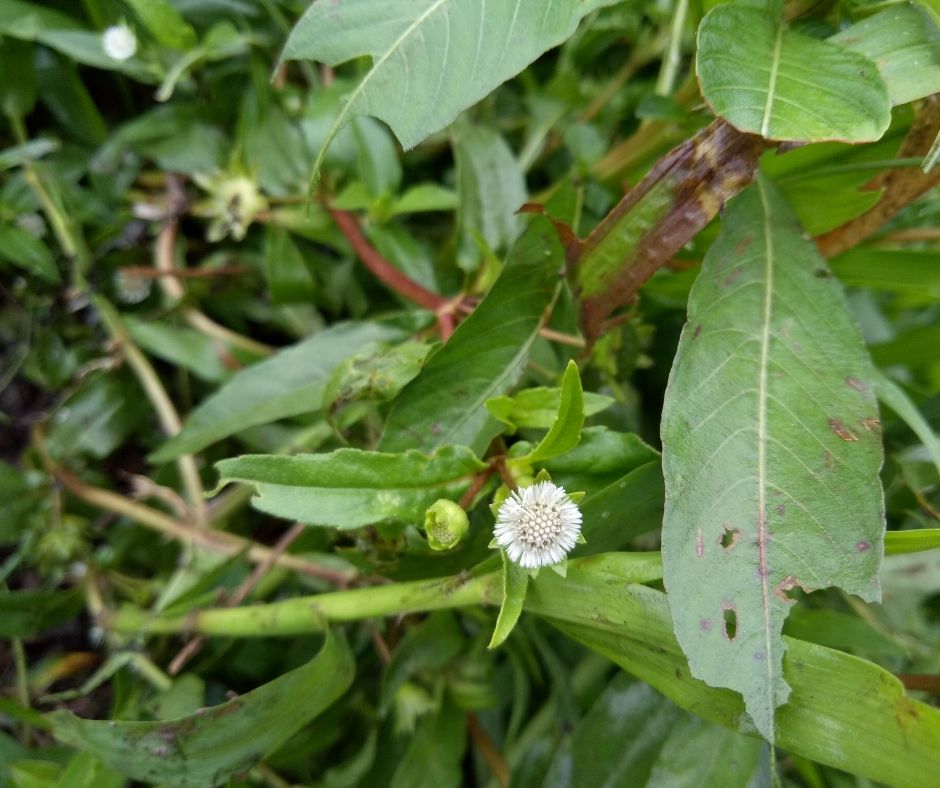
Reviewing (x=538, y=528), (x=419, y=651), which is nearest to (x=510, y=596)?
(x=538, y=528)

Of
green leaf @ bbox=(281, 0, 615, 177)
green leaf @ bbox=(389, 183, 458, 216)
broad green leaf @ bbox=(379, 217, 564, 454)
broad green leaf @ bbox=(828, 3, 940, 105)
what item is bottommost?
broad green leaf @ bbox=(379, 217, 564, 454)

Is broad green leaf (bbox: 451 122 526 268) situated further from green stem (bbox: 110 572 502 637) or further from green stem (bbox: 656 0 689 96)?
green stem (bbox: 110 572 502 637)

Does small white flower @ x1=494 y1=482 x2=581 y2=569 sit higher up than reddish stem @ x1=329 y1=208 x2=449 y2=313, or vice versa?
reddish stem @ x1=329 y1=208 x2=449 y2=313

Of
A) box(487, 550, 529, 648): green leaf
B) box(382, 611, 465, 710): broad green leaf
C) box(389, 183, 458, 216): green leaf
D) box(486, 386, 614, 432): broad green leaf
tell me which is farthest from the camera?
box(389, 183, 458, 216): green leaf

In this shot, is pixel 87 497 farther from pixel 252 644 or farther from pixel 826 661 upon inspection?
pixel 826 661

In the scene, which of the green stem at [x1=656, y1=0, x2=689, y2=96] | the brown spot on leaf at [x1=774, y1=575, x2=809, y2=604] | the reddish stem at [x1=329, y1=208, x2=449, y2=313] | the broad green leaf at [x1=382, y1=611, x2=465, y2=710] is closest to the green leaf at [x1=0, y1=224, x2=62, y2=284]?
the reddish stem at [x1=329, y1=208, x2=449, y2=313]
